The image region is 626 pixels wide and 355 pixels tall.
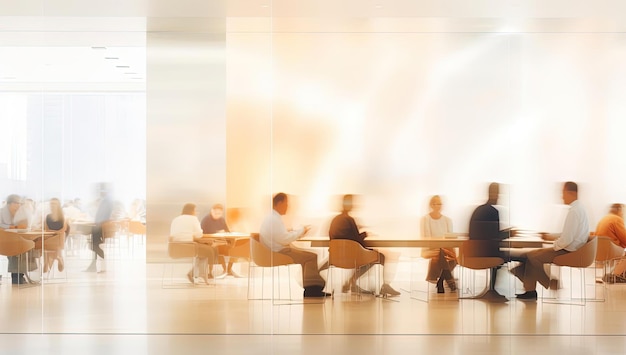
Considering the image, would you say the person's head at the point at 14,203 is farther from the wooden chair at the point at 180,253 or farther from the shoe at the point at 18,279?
the wooden chair at the point at 180,253

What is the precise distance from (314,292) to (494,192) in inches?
80.8

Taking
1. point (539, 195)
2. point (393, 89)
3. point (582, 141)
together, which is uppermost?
point (393, 89)

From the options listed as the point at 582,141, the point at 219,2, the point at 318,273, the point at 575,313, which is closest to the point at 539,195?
the point at 582,141

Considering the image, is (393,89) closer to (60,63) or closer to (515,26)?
(515,26)

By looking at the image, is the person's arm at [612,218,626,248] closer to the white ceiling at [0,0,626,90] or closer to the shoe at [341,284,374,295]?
the white ceiling at [0,0,626,90]

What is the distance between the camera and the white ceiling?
8562 mm

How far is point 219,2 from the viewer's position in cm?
848

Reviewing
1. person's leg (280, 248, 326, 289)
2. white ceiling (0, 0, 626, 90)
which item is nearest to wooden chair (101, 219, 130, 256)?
white ceiling (0, 0, 626, 90)

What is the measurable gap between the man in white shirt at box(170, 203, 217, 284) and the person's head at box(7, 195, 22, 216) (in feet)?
5.18

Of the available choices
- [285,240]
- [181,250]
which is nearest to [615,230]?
[285,240]

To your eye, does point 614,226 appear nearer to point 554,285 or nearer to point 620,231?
point 620,231

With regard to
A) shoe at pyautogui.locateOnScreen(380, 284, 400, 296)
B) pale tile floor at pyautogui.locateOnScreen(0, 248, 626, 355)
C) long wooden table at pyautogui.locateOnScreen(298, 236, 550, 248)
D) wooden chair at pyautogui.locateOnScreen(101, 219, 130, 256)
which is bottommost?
pale tile floor at pyautogui.locateOnScreen(0, 248, 626, 355)

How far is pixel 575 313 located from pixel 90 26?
5.68 meters

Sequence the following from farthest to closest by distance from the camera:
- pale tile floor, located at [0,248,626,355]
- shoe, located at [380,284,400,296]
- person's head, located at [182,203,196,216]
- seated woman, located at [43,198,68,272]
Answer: seated woman, located at [43,198,68,272] → person's head, located at [182,203,196,216] → shoe, located at [380,284,400,296] → pale tile floor, located at [0,248,626,355]
